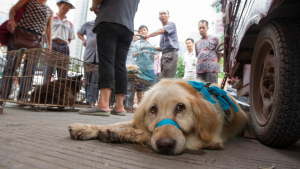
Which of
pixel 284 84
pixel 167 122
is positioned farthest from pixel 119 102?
pixel 284 84

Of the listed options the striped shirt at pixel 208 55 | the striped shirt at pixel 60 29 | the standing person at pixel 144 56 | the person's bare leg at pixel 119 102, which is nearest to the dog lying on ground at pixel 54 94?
the person's bare leg at pixel 119 102

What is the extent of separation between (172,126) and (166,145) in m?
0.21

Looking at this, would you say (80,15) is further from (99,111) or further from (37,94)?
(99,111)

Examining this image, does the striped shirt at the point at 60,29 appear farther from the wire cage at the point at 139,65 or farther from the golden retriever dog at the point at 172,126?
the golden retriever dog at the point at 172,126

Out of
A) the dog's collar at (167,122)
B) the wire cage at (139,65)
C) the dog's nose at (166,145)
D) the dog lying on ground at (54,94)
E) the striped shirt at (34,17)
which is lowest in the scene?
the dog's nose at (166,145)

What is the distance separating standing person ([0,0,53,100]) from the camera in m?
3.90

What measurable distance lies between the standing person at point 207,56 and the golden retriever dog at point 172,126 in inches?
142

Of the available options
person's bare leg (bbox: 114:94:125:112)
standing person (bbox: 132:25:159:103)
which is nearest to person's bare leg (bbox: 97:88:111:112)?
person's bare leg (bbox: 114:94:125:112)

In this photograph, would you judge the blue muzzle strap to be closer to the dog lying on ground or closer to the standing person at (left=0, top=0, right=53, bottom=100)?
the dog lying on ground

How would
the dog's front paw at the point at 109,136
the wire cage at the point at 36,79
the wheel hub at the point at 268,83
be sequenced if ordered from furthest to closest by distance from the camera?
the wire cage at the point at 36,79, the wheel hub at the point at 268,83, the dog's front paw at the point at 109,136

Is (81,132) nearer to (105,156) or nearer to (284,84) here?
(105,156)

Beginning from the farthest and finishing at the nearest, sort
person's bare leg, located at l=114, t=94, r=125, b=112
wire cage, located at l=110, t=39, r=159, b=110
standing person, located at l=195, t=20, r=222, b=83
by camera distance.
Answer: wire cage, located at l=110, t=39, r=159, b=110
standing person, located at l=195, t=20, r=222, b=83
person's bare leg, located at l=114, t=94, r=125, b=112

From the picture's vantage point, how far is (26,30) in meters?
3.96

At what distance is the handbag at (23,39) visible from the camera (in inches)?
155
